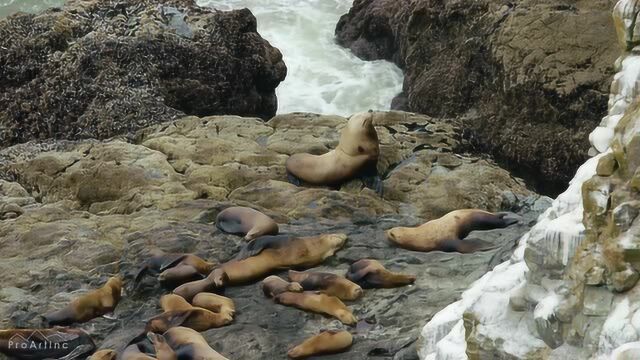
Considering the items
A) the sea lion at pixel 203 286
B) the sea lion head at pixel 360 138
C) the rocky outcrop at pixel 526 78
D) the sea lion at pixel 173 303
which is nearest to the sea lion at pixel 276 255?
the sea lion at pixel 203 286

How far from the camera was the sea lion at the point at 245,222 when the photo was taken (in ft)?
22.8

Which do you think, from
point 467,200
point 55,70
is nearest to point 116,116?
point 55,70

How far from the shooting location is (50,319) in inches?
Answer: 236

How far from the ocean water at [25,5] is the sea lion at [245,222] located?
13.0 metres

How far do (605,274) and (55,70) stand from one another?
27.7 ft

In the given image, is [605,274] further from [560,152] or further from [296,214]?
[560,152]

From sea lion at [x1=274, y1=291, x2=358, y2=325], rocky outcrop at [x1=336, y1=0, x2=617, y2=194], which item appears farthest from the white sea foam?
sea lion at [x1=274, y1=291, x2=358, y2=325]

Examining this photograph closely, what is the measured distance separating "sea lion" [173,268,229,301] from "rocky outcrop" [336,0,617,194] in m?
4.29

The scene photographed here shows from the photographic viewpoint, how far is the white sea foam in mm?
14977

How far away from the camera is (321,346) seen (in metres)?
5.25

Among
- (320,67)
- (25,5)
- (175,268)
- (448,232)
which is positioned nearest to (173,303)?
(175,268)

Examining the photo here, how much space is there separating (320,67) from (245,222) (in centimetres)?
950

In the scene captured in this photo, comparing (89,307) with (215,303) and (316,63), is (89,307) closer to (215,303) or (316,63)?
(215,303)

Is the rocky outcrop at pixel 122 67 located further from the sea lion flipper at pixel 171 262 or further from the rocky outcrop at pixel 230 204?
the sea lion flipper at pixel 171 262
